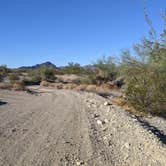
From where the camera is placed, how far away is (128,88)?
21.6m

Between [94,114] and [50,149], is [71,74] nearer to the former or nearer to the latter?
[94,114]

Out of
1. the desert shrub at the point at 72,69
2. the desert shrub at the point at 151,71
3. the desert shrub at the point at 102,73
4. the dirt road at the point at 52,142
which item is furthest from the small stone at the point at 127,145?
the desert shrub at the point at 72,69

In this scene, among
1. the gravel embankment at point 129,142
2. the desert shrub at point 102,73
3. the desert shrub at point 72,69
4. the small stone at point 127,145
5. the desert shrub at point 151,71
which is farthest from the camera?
the desert shrub at point 72,69

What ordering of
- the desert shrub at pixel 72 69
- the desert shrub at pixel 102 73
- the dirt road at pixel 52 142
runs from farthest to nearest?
the desert shrub at pixel 72 69
the desert shrub at pixel 102 73
the dirt road at pixel 52 142

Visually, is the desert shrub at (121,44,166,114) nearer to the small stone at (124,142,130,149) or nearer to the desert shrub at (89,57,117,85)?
the small stone at (124,142,130,149)

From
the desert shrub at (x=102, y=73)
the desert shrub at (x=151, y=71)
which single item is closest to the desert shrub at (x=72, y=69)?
the desert shrub at (x=102, y=73)

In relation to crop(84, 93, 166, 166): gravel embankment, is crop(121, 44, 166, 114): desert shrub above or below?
above

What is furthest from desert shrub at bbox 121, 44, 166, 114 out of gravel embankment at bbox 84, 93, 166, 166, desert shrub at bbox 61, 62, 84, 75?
desert shrub at bbox 61, 62, 84, 75

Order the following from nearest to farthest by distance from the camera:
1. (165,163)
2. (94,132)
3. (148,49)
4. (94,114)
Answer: (165,163) → (148,49) → (94,132) → (94,114)

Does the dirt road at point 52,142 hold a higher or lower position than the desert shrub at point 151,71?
lower

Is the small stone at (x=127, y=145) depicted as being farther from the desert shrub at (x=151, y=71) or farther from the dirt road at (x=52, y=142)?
the desert shrub at (x=151, y=71)

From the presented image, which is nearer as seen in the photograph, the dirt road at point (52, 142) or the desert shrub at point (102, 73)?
the dirt road at point (52, 142)

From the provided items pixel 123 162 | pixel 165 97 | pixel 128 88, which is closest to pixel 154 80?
pixel 165 97

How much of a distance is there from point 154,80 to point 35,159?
5769 millimetres
